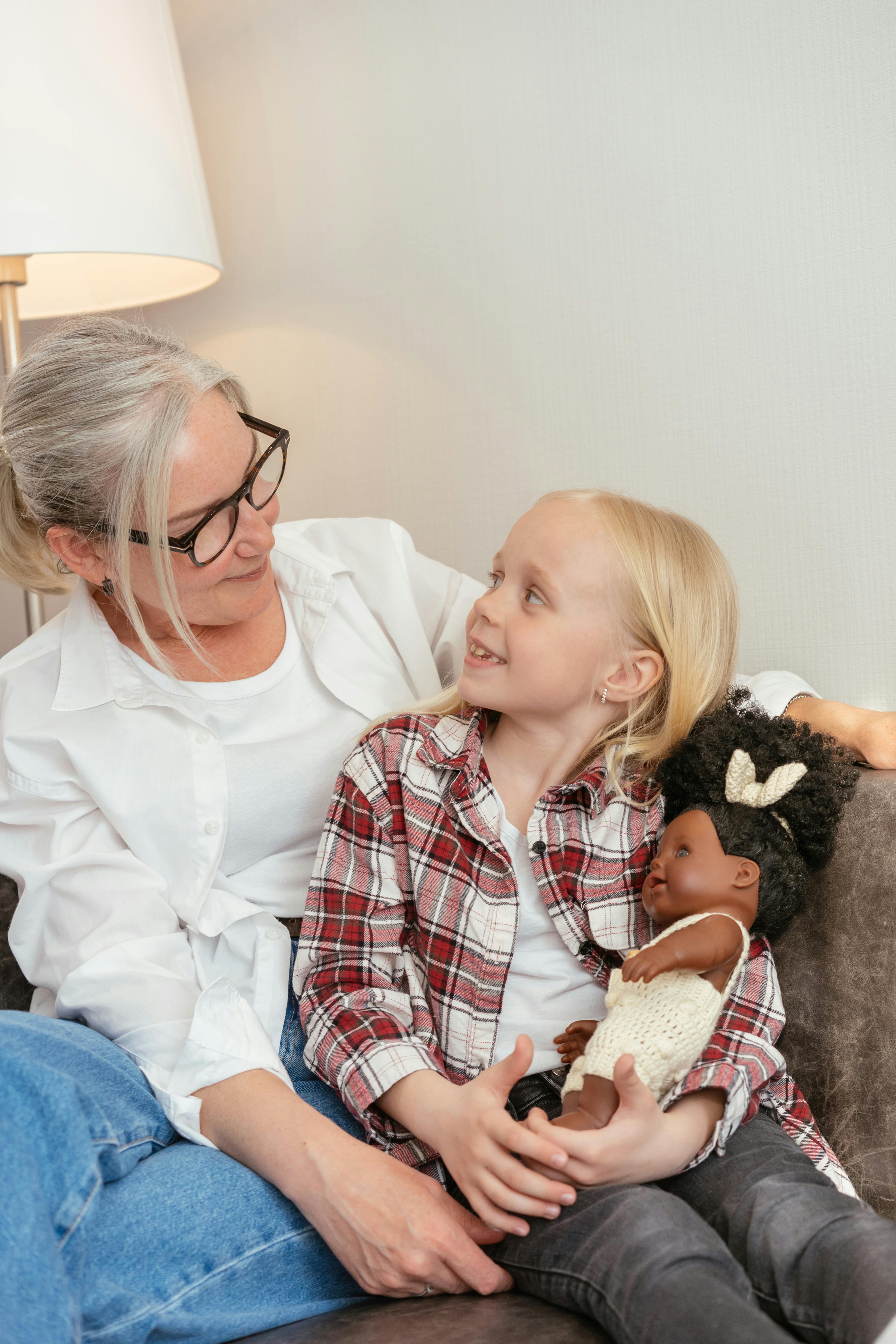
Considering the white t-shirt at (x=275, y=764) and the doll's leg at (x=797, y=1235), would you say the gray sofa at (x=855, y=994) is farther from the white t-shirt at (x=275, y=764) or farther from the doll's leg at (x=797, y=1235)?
the white t-shirt at (x=275, y=764)

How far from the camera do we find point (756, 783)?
0.94 m

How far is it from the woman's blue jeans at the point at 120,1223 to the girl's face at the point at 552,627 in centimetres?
47

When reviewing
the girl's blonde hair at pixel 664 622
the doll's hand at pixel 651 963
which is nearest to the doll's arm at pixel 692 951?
the doll's hand at pixel 651 963

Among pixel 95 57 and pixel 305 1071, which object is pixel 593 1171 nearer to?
pixel 305 1071

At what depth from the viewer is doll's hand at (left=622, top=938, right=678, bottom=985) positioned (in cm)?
81

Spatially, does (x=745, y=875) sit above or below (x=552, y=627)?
below

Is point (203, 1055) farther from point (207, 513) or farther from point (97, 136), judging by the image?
point (97, 136)

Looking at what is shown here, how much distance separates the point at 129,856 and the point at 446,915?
33 cm

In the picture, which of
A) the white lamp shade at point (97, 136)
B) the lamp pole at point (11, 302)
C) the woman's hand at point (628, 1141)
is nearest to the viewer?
the woman's hand at point (628, 1141)

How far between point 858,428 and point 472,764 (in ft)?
1.99

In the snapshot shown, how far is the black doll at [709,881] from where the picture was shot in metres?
0.83

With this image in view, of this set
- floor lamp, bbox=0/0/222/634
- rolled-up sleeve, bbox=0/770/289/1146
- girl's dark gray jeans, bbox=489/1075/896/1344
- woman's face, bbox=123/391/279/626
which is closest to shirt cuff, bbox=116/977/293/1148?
rolled-up sleeve, bbox=0/770/289/1146

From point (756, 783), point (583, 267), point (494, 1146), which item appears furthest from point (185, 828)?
point (583, 267)

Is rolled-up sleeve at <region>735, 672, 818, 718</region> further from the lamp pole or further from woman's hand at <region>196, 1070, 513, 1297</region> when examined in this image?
the lamp pole
